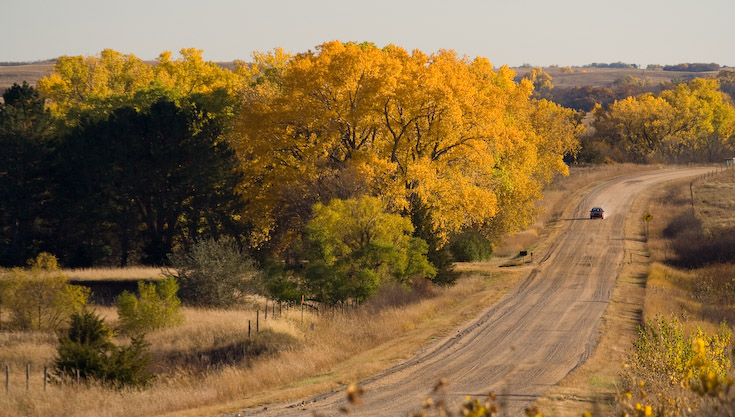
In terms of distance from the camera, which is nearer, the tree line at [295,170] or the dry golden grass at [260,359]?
the dry golden grass at [260,359]

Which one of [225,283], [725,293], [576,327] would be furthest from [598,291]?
[225,283]

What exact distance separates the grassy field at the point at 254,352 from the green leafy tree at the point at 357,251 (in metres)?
1.24

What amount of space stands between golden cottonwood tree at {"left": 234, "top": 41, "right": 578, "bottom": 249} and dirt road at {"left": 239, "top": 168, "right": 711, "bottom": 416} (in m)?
7.60

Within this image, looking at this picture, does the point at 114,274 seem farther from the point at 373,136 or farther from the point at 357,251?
the point at 357,251

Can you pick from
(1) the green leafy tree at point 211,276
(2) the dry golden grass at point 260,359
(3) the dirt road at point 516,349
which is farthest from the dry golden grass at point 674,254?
(1) the green leafy tree at point 211,276

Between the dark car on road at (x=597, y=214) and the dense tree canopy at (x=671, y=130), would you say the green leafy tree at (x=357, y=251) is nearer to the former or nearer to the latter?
the dark car on road at (x=597, y=214)

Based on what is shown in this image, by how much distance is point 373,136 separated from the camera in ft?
155

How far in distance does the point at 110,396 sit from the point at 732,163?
93.1 m

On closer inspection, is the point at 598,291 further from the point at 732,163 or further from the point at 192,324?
the point at 732,163

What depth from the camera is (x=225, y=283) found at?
132ft

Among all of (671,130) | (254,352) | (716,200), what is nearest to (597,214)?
(716,200)

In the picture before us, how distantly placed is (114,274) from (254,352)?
22.1m

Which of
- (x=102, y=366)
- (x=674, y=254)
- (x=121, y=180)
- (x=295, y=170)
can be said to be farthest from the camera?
(x=121, y=180)

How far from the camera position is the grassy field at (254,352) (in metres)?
22.7
